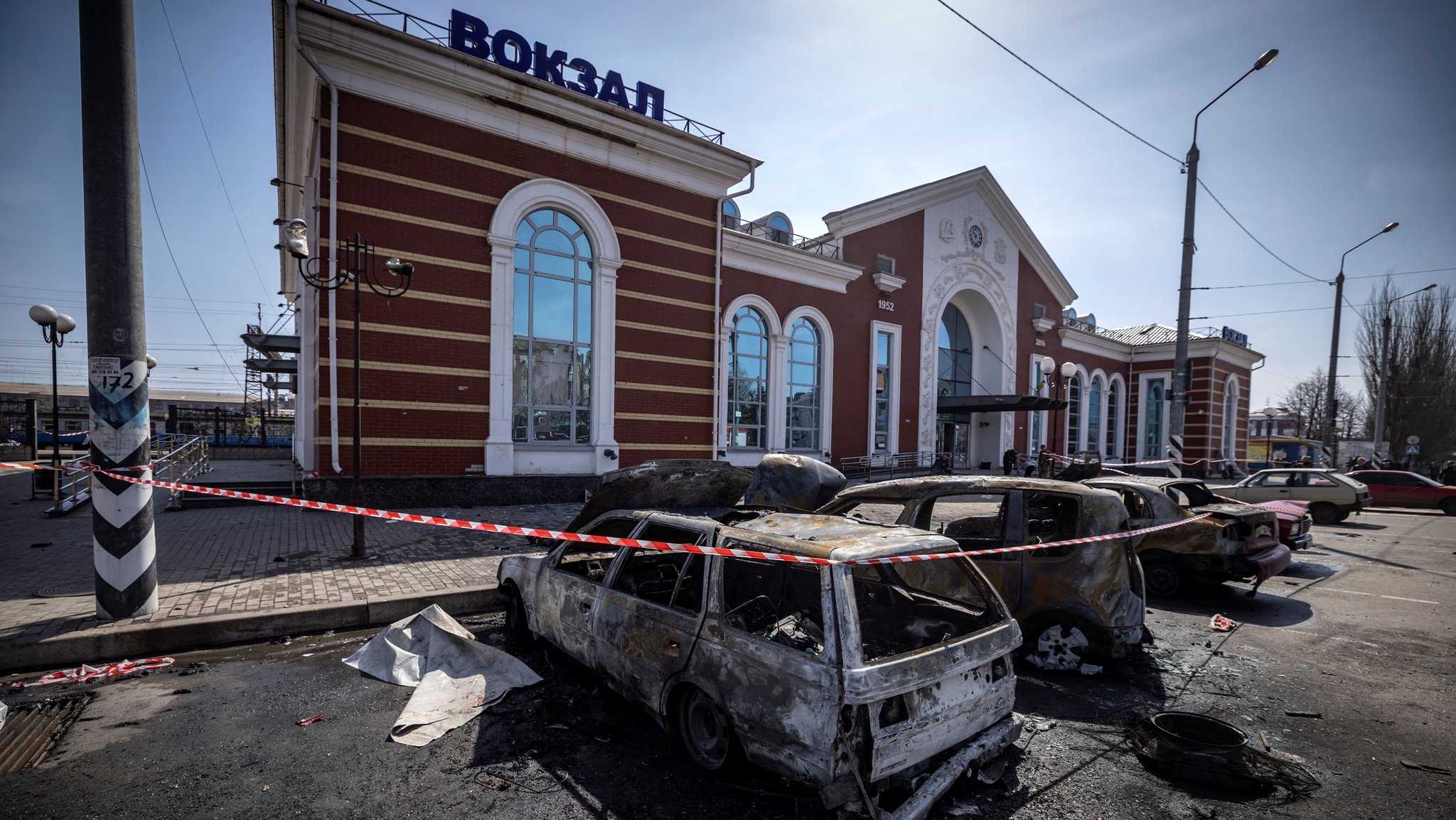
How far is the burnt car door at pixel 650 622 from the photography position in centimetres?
346

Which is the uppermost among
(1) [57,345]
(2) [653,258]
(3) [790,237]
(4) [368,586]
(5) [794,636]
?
(3) [790,237]

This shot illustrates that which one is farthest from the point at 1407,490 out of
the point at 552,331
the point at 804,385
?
the point at 552,331

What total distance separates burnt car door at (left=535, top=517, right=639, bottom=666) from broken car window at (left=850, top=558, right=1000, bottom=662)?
170cm

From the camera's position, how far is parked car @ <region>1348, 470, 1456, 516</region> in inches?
676

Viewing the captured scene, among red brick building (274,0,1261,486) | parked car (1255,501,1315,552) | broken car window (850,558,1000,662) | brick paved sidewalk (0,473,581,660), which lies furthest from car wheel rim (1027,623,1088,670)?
red brick building (274,0,1261,486)

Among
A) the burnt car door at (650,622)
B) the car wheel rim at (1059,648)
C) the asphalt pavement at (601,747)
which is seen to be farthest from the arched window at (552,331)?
the car wheel rim at (1059,648)

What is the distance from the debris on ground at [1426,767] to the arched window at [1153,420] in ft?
123

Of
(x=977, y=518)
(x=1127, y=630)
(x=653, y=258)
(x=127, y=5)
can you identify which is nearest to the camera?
(x=1127, y=630)

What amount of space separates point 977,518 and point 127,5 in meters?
9.49

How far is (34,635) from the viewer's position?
4844 mm

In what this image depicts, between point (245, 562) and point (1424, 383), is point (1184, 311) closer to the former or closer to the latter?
point (245, 562)

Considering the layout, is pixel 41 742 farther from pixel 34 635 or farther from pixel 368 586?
pixel 368 586

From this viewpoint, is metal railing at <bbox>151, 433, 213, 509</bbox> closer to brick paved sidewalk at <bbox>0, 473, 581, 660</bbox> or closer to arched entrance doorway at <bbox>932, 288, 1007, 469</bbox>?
brick paved sidewalk at <bbox>0, 473, 581, 660</bbox>

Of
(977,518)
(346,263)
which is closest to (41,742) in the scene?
(977,518)
